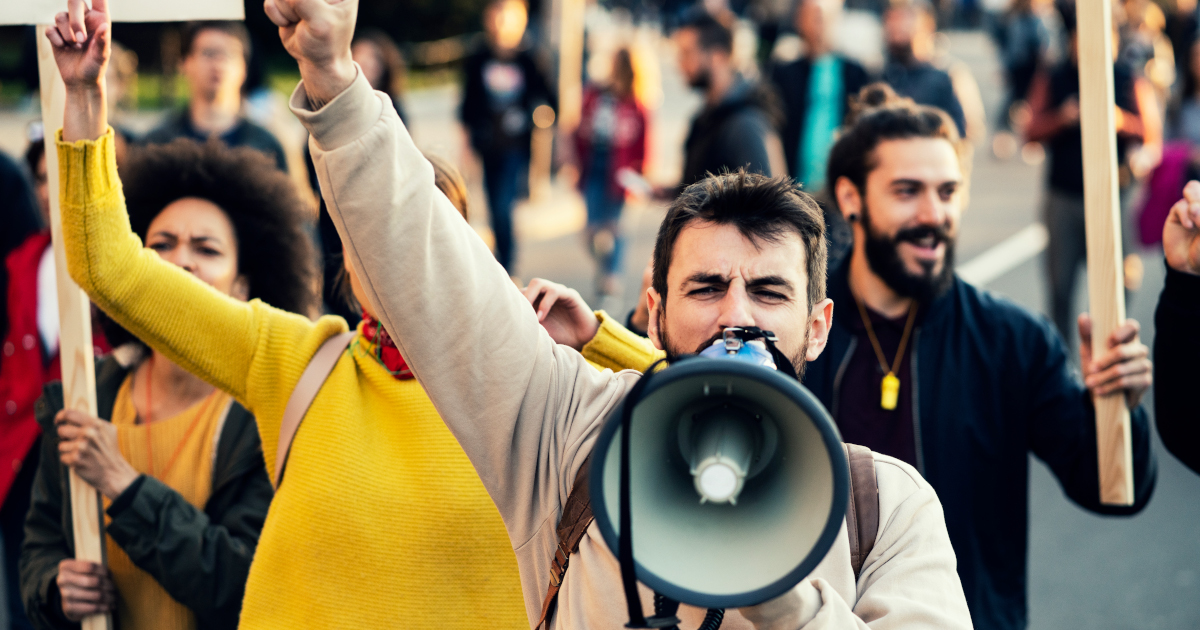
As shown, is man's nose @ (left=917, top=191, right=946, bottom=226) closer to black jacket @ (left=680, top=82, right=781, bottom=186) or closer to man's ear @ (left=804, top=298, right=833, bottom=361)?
man's ear @ (left=804, top=298, right=833, bottom=361)

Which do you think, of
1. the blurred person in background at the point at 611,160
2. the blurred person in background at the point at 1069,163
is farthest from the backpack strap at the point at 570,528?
the blurred person in background at the point at 611,160

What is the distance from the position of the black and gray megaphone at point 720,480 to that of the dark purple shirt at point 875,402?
4.18 feet

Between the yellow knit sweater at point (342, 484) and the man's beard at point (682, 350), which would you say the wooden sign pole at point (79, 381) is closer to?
the yellow knit sweater at point (342, 484)

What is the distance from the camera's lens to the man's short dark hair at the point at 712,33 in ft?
20.1

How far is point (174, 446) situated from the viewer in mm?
2766

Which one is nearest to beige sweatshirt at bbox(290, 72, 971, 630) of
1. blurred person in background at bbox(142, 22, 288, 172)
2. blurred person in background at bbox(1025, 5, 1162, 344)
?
blurred person in background at bbox(142, 22, 288, 172)

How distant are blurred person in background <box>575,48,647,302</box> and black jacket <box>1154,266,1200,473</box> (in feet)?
20.2

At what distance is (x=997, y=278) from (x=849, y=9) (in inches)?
647

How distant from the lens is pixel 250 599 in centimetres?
229

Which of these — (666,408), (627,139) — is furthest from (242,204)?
(627,139)

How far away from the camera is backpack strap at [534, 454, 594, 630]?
Answer: 5.79ft

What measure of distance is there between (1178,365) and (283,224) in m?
2.18

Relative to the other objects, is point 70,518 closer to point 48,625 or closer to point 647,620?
Answer: point 48,625

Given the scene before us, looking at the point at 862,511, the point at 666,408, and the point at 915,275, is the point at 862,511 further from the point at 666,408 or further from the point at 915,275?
the point at 915,275
